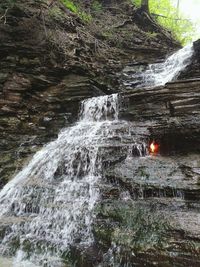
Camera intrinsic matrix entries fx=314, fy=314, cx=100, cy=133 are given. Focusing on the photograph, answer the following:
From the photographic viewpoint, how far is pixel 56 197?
23.8 ft

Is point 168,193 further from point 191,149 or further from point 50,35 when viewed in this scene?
point 50,35

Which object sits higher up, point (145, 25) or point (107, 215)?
point (145, 25)

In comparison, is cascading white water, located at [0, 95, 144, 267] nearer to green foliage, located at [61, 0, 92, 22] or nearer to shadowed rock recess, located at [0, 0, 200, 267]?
shadowed rock recess, located at [0, 0, 200, 267]

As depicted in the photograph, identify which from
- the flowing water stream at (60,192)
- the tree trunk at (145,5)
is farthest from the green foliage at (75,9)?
the flowing water stream at (60,192)

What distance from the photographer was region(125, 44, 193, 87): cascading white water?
13.3 meters

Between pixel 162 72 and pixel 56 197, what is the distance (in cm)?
879

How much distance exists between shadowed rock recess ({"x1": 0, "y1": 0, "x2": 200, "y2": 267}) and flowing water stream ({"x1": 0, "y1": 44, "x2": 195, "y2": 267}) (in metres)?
0.03

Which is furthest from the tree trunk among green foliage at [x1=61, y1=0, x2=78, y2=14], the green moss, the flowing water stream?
the green moss

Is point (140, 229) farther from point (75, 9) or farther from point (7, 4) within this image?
point (75, 9)

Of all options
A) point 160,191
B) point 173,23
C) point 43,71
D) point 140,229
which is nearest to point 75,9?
point 43,71

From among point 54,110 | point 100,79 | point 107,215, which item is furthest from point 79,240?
point 100,79

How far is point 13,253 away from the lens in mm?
6113

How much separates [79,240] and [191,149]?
3.69 meters

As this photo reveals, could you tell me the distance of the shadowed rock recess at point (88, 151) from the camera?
18.9ft
